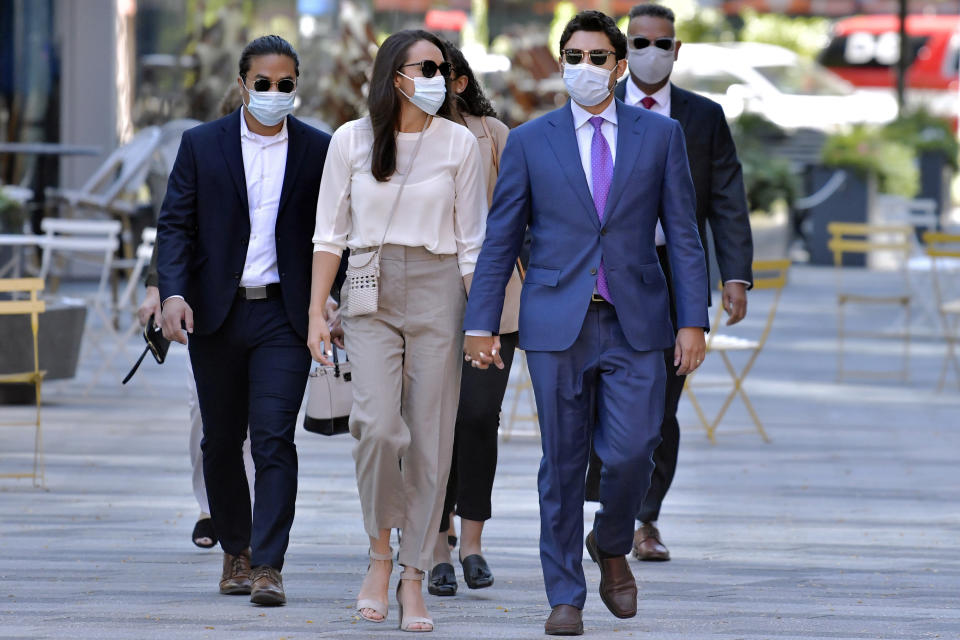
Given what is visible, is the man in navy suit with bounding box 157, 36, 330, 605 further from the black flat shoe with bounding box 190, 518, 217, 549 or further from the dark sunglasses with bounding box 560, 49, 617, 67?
the dark sunglasses with bounding box 560, 49, 617, 67

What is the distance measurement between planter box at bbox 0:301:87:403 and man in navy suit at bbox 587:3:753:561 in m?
4.09

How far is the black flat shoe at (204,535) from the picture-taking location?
20.3 feet

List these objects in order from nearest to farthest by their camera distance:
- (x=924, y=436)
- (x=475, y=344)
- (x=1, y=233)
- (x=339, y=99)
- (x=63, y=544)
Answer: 1. (x=475, y=344)
2. (x=63, y=544)
3. (x=924, y=436)
4. (x=1, y=233)
5. (x=339, y=99)

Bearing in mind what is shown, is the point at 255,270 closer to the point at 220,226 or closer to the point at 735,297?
the point at 220,226

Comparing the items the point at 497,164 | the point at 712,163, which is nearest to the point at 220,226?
the point at 497,164

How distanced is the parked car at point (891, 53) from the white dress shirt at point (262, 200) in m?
29.4

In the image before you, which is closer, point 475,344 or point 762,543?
point 475,344

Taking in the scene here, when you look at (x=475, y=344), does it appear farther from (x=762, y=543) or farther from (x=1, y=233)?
(x=1, y=233)

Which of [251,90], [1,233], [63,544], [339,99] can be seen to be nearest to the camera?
[251,90]

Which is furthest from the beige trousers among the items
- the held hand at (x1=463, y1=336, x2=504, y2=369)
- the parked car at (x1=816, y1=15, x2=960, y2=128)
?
the parked car at (x1=816, y1=15, x2=960, y2=128)

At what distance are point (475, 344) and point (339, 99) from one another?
10129mm

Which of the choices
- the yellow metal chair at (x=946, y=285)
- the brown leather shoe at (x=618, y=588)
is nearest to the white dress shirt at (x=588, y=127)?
the brown leather shoe at (x=618, y=588)

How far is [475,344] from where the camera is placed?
4.94 meters

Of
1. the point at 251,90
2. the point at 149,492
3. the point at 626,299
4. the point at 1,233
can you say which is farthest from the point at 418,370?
the point at 1,233
